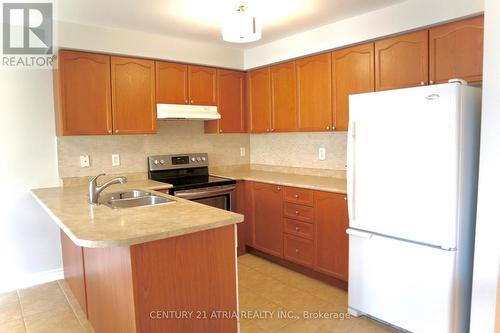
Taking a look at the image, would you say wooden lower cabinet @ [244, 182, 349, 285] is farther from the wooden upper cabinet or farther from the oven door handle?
the wooden upper cabinet

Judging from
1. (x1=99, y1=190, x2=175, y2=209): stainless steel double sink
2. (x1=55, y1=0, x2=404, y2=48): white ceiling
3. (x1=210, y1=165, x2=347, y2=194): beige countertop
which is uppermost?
(x1=55, y1=0, x2=404, y2=48): white ceiling

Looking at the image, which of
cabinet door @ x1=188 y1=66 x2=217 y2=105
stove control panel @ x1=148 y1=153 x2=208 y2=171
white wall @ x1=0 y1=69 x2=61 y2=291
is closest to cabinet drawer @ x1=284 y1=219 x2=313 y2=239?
stove control panel @ x1=148 y1=153 x2=208 y2=171

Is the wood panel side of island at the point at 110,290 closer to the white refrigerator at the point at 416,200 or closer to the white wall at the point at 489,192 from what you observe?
the white refrigerator at the point at 416,200

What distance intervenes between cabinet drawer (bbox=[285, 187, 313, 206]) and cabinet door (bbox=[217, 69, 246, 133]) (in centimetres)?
117

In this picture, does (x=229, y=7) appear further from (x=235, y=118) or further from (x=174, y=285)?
(x=174, y=285)

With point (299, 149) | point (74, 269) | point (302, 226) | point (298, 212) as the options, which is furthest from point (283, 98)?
point (74, 269)

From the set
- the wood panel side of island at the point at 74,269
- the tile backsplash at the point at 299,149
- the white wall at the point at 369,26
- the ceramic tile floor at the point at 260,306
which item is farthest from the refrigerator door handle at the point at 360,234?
the wood panel side of island at the point at 74,269

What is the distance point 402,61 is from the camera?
111 inches

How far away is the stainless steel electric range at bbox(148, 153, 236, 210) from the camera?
3.52 meters

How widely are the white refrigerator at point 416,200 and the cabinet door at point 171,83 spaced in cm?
192

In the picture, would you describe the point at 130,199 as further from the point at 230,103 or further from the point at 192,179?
Answer: the point at 230,103

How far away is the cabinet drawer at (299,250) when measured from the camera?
10.8ft

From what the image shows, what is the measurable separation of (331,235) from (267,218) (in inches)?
32.6

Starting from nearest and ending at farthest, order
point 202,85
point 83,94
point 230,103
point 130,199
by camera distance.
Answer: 1. point 130,199
2. point 83,94
3. point 202,85
4. point 230,103
